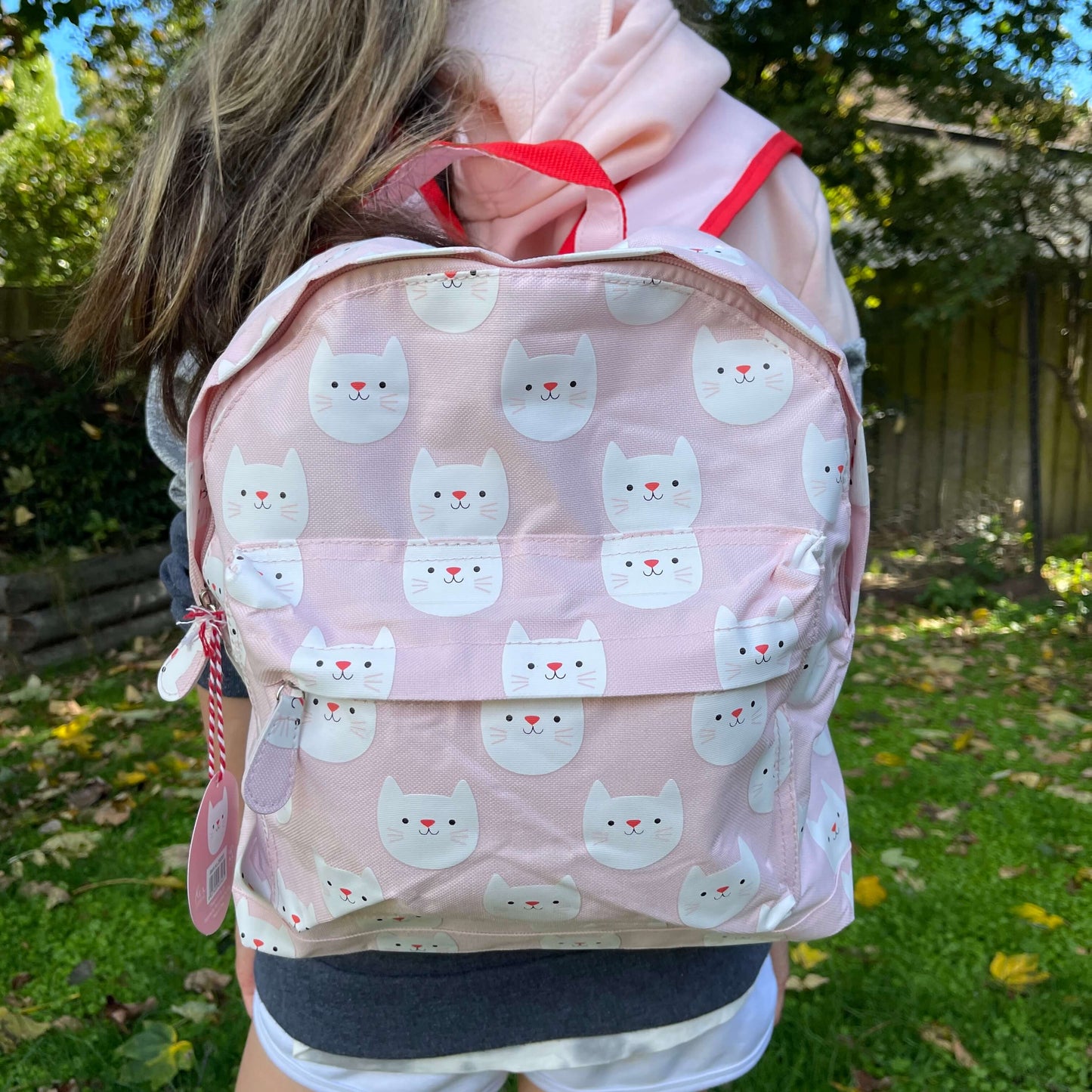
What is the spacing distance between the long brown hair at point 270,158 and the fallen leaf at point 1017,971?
2.64 meters

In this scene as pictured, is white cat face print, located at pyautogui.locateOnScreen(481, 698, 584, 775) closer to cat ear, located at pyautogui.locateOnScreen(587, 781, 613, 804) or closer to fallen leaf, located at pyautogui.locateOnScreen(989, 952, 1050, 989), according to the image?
cat ear, located at pyautogui.locateOnScreen(587, 781, 613, 804)

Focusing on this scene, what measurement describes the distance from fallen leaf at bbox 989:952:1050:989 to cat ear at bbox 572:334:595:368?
255 centimetres

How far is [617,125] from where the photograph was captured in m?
1.02

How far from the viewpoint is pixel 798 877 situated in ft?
3.23

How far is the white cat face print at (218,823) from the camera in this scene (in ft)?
3.43

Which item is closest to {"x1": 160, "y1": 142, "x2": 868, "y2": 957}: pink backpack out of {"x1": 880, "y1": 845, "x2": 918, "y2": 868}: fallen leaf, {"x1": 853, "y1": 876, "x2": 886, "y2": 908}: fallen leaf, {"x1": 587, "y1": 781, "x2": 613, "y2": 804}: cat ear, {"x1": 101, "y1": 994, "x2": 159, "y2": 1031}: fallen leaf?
{"x1": 587, "y1": 781, "x2": 613, "y2": 804}: cat ear

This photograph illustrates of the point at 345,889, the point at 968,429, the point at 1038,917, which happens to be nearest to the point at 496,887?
the point at 345,889

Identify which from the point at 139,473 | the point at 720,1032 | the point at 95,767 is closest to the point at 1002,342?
the point at 139,473

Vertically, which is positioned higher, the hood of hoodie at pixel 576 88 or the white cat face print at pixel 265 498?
the hood of hoodie at pixel 576 88

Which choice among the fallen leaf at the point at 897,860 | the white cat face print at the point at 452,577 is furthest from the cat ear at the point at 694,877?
the fallen leaf at the point at 897,860

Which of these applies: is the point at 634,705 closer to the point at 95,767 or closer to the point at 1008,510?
the point at 95,767

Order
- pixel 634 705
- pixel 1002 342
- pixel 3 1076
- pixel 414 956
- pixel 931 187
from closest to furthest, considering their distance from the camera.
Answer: pixel 634 705, pixel 414 956, pixel 3 1076, pixel 931 187, pixel 1002 342

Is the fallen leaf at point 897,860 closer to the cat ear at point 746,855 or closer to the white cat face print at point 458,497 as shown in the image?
the cat ear at point 746,855

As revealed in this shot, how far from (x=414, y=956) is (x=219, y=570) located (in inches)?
19.2
